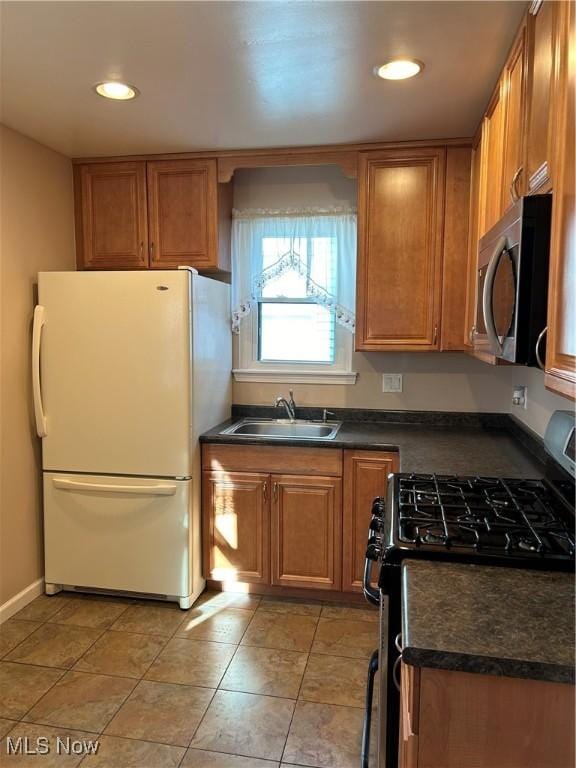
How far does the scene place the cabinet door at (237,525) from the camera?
2941 mm

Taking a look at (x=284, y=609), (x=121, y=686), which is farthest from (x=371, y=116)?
(x=121, y=686)

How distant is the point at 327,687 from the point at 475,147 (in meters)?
2.53

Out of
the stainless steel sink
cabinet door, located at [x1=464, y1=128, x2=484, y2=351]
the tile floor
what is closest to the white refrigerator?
the tile floor

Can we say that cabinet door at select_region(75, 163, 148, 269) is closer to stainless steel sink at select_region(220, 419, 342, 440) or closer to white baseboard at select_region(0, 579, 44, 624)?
stainless steel sink at select_region(220, 419, 342, 440)

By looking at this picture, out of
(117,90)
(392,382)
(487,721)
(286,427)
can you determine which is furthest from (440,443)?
(117,90)

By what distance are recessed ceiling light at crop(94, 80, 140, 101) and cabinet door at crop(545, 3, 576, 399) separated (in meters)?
1.60

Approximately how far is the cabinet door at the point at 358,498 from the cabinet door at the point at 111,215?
1.64 meters

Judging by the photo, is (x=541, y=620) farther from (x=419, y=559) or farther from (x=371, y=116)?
(x=371, y=116)

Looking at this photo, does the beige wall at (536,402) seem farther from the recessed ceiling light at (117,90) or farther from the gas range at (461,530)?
the recessed ceiling light at (117,90)

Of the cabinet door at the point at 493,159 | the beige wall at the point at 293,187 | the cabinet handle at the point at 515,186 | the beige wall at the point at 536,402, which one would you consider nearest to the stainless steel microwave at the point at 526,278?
the cabinet handle at the point at 515,186

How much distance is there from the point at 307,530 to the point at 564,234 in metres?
2.09

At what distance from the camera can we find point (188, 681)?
231cm

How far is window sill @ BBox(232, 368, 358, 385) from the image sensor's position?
3346mm

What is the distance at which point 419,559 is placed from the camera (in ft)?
4.76
